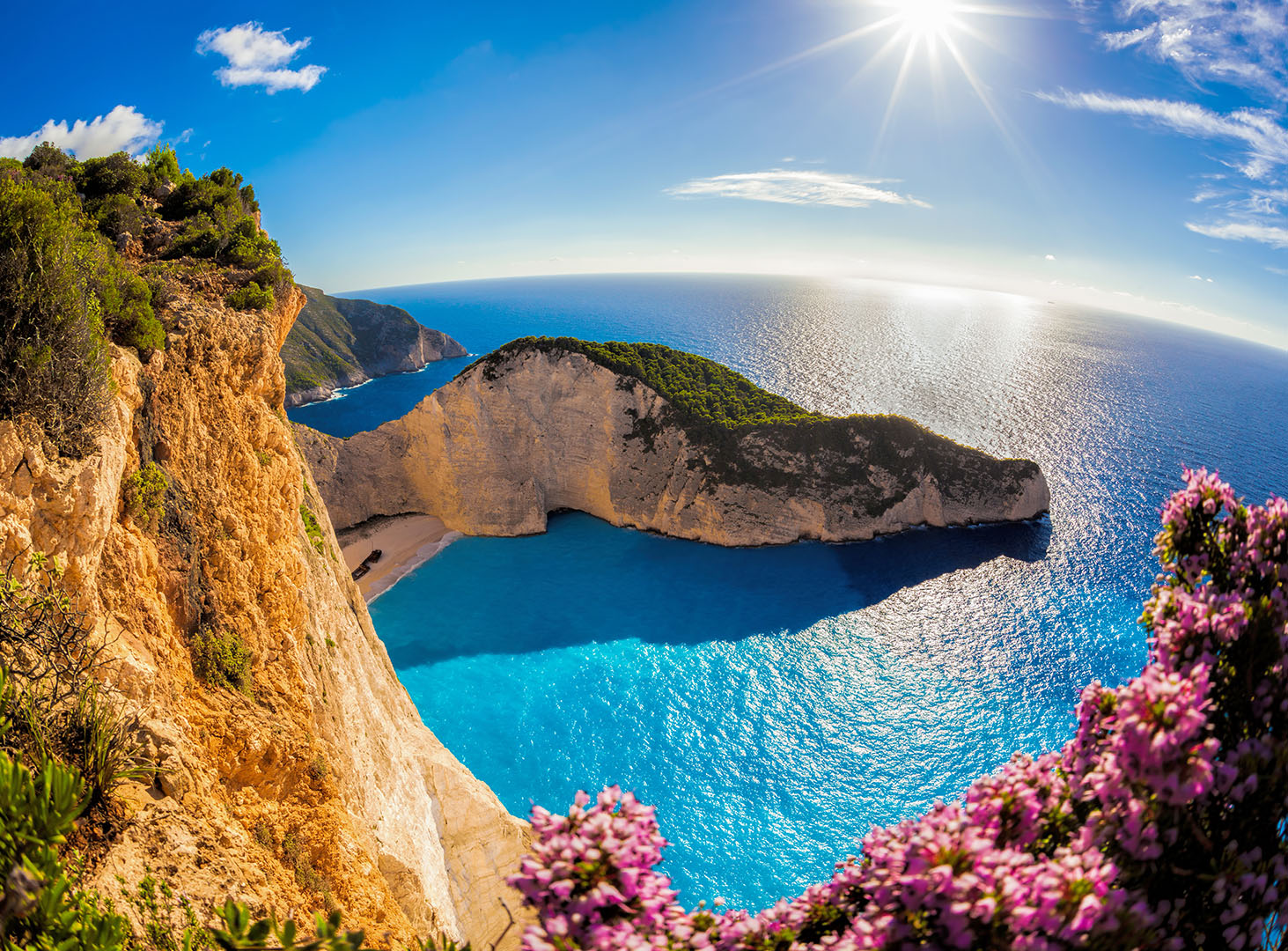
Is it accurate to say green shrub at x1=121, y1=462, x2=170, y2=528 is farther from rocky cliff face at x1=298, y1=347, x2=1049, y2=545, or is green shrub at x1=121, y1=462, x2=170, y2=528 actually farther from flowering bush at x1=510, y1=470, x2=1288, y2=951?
rocky cliff face at x1=298, y1=347, x2=1049, y2=545

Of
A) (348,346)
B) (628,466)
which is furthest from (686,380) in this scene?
(348,346)

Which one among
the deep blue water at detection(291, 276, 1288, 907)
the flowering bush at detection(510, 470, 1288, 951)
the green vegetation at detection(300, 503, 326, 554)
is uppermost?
the flowering bush at detection(510, 470, 1288, 951)

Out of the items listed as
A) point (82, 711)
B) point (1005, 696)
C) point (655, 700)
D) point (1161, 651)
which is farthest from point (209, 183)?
point (1005, 696)

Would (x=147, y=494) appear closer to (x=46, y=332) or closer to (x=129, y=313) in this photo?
(x=46, y=332)

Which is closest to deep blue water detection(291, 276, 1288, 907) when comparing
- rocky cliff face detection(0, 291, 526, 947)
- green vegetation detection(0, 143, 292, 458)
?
rocky cliff face detection(0, 291, 526, 947)

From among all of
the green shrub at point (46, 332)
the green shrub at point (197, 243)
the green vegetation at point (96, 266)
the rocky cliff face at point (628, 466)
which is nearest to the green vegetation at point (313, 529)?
the green vegetation at point (96, 266)

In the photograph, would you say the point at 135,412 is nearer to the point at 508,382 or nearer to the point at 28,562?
the point at 28,562
